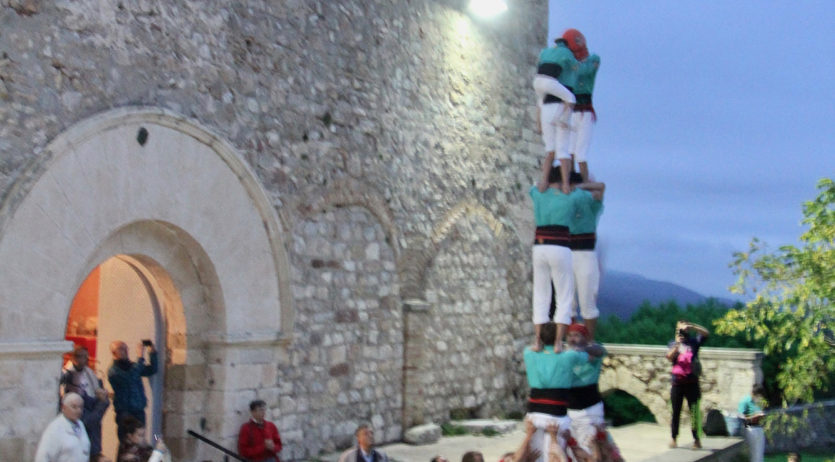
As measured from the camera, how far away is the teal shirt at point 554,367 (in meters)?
5.61

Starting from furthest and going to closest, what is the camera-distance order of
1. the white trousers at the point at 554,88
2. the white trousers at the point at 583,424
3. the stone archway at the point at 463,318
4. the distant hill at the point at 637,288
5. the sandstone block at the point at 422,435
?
the distant hill at the point at 637,288, the stone archway at the point at 463,318, the sandstone block at the point at 422,435, the white trousers at the point at 554,88, the white trousers at the point at 583,424

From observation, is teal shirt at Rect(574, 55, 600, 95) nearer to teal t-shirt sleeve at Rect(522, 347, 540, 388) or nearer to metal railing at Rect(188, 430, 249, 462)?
teal t-shirt sleeve at Rect(522, 347, 540, 388)

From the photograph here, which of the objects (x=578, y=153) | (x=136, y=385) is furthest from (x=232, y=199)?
(x=578, y=153)

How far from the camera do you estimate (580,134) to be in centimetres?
636

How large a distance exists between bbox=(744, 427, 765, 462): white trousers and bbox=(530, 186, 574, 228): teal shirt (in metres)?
5.68

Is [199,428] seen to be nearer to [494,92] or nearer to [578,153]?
[578,153]

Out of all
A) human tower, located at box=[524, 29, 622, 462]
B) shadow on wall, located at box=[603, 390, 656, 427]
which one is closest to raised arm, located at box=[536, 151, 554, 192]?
human tower, located at box=[524, 29, 622, 462]

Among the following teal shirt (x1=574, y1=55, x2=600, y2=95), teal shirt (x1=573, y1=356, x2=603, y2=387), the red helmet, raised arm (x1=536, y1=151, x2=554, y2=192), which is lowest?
teal shirt (x1=573, y1=356, x2=603, y2=387)

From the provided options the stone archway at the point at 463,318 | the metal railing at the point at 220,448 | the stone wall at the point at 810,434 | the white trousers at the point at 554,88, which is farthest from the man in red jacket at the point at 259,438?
the stone wall at the point at 810,434

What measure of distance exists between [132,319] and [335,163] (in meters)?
2.36

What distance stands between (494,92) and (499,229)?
168 centimetres

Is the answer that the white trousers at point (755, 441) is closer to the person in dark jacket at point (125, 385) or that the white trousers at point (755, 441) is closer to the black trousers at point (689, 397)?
the black trousers at point (689, 397)

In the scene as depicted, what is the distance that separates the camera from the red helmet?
6406mm

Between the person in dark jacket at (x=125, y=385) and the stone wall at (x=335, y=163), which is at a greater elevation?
the stone wall at (x=335, y=163)
